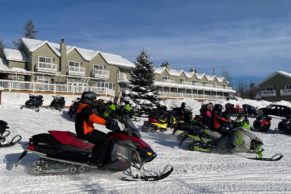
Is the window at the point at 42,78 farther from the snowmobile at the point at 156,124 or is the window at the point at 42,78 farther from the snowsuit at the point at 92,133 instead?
the snowsuit at the point at 92,133

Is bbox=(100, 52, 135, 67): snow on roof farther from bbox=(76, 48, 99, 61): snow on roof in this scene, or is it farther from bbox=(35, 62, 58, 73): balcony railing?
bbox=(35, 62, 58, 73): balcony railing

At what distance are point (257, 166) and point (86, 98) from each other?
12.7 ft

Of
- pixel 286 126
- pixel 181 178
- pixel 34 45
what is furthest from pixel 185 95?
pixel 181 178

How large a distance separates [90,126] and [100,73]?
38.3 meters

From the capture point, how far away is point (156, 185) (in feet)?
18.6

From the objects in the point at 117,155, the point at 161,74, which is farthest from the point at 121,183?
the point at 161,74

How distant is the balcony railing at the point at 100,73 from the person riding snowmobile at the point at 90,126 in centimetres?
3769

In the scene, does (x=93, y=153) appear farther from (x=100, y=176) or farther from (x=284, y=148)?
(x=284, y=148)

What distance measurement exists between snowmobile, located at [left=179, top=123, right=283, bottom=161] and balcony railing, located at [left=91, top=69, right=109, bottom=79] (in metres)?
35.0

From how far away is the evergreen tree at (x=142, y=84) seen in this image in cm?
2722

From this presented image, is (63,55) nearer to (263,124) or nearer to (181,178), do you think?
(263,124)

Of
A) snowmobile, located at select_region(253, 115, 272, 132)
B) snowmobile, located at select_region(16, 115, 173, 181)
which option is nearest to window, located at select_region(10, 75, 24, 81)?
snowmobile, located at select_region(253, 115, 272, 132)

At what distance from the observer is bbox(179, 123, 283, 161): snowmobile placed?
8.88 meters

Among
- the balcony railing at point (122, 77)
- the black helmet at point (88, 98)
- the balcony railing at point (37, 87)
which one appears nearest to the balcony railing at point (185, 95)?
the balcony railing at point (122, 77)
